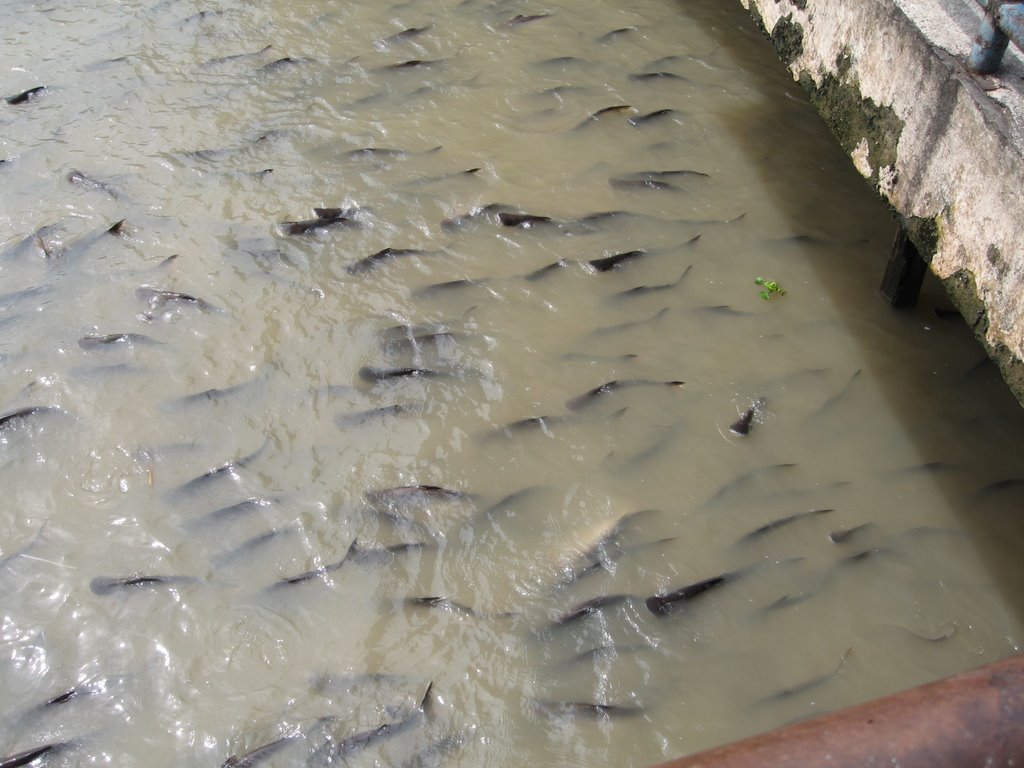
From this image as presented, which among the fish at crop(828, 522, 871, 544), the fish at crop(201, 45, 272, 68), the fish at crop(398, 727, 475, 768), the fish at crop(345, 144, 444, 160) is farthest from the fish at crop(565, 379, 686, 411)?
the fish at crop(201, 45, 272, 68)

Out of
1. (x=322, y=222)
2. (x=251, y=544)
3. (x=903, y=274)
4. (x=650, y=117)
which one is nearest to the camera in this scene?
(x=251, y=544)

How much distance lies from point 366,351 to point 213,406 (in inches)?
28.7

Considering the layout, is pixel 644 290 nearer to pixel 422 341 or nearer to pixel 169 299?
pixel 422 341

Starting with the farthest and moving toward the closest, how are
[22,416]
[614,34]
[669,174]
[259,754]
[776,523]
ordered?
[614,34] → [669,174] → [22,416] → [776,523] → [259,754]

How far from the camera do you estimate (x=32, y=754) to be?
3.11 m

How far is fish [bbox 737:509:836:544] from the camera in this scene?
12.4ft

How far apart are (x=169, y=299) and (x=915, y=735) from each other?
4.07 m

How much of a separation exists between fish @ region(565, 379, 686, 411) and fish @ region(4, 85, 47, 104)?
408 centimetres

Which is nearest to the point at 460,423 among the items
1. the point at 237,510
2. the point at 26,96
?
the point at 237,510

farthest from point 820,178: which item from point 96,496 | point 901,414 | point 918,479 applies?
point 96,496

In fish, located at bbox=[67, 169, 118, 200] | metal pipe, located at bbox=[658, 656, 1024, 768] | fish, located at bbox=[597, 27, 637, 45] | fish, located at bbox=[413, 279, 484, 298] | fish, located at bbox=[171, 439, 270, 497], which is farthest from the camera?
fish, located at bbox=[597, 27, 637, 45]

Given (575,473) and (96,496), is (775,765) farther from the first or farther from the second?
(96,496)

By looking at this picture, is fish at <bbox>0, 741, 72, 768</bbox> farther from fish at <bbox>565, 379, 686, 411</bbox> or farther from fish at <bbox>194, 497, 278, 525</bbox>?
fish at <bbox>565, 379, 686, 411</bbox>

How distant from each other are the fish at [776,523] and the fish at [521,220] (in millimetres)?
2119
